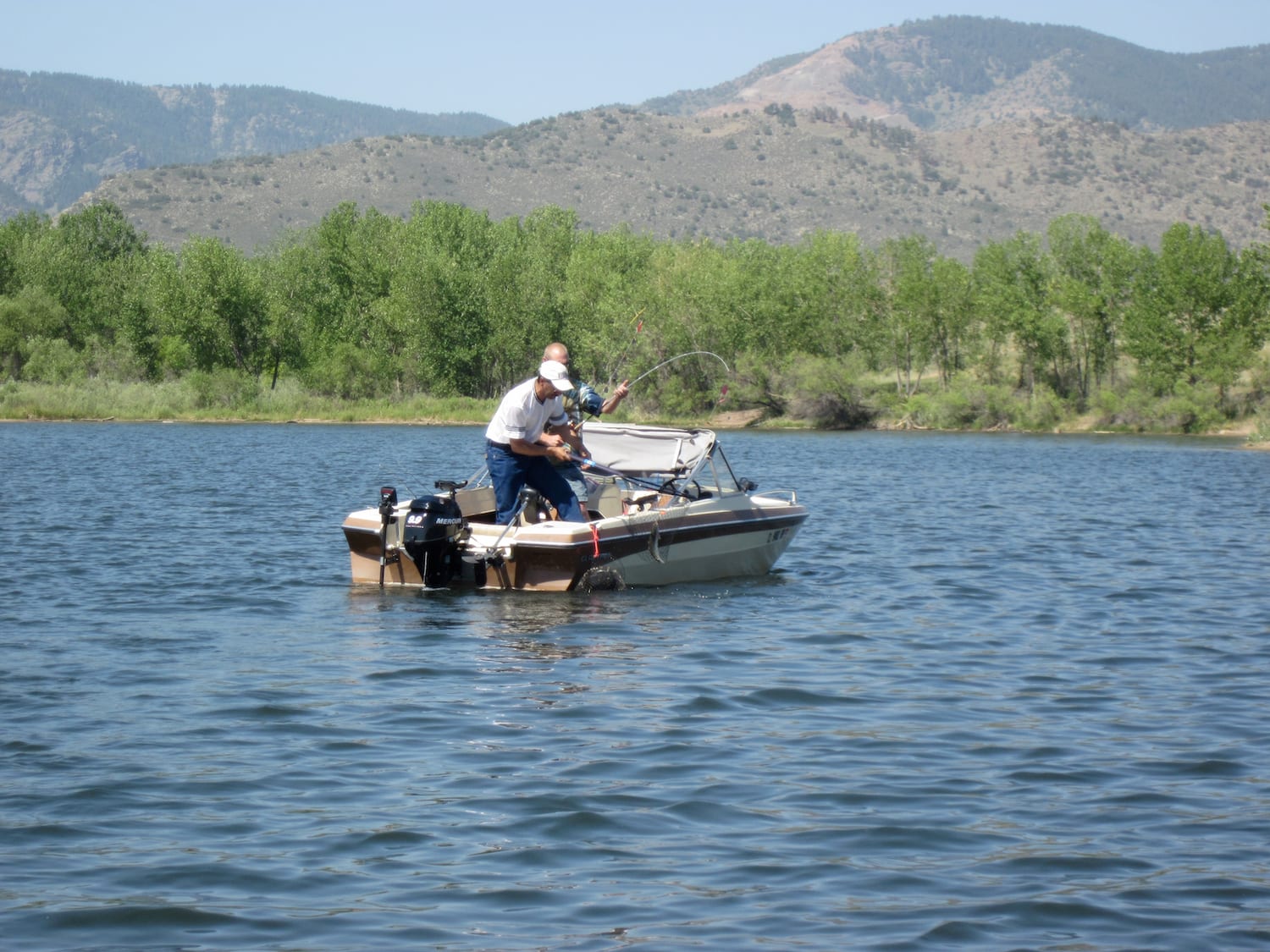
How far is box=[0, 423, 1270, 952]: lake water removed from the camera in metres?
6.61

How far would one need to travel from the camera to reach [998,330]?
71875mm

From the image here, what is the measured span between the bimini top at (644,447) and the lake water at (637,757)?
1.60 meters

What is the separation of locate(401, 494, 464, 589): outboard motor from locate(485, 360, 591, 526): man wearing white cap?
22.9 inches

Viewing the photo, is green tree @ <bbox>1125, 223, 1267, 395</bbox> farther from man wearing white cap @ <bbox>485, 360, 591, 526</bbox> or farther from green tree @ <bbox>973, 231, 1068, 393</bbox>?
man wearing white cap @ <bbox>485, 360, 591, 526</bbox>

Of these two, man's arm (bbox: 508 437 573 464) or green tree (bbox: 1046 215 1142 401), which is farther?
green tree (bbox: 1046 215 1142 401)

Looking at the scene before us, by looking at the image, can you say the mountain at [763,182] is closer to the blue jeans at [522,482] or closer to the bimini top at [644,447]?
the bimini top at [644,447]

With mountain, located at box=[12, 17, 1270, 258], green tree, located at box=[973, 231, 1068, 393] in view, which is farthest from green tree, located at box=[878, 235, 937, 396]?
mountain, located at box=[12, 17, 1270, 258]

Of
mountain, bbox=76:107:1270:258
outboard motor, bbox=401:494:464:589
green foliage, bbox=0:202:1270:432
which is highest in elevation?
mountain, bbox=76:107:1270:258

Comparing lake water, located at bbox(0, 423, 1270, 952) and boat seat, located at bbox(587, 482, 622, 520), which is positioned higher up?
boat seat, located at bbox(587, 482, 622, 520)

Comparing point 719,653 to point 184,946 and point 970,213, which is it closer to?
point 184,946

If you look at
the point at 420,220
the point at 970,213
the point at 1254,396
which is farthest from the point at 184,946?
the point at 970,213

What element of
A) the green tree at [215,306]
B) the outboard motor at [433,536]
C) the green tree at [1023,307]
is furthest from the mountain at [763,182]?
the outboard motor at [433,536]

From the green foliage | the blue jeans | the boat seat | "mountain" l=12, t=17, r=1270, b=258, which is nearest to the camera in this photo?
the blue jeans

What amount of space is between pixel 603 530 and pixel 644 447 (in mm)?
2400
